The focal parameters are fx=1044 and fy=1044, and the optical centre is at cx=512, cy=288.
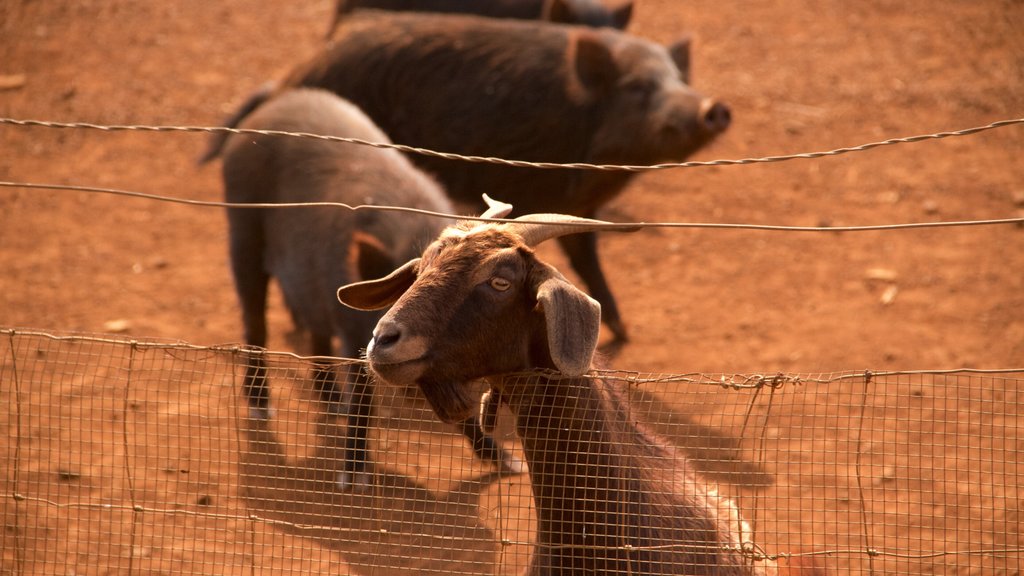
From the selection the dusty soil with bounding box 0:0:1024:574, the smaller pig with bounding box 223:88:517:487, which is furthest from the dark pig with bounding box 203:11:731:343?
the dusty soil with bounding box 0:0:1024:574

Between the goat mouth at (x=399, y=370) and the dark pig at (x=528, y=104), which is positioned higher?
the goat mouth at (x=399, y=370)

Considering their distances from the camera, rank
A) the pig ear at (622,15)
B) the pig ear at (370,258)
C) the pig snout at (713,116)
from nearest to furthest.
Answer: the pig ear at (370,258) → the pig snout at (713,116) → the pig ear at (622,15)

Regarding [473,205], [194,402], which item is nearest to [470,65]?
[473,205]

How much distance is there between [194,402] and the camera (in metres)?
6.64

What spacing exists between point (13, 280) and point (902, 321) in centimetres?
652

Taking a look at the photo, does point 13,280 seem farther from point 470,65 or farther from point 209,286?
point 470,65

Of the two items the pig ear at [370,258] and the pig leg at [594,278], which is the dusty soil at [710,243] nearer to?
the pig leg at [594,278]

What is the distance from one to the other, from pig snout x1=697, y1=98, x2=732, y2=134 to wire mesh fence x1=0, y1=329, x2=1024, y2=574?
1725 mm

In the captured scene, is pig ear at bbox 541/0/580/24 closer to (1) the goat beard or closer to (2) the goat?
(2) the goat

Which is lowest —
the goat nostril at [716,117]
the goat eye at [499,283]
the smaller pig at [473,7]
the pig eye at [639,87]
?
the smaller pig at [473,7]

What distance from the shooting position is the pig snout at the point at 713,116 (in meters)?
6.86

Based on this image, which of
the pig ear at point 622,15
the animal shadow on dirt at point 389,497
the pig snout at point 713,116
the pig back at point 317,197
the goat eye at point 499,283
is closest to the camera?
the goat eye at point 499,283

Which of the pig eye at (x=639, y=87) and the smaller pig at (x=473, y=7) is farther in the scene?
the smaller pig at (x=473, y=7)

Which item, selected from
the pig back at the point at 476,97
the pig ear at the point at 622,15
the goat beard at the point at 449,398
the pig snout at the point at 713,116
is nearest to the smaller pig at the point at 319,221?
the pig back at the point at 476,97
